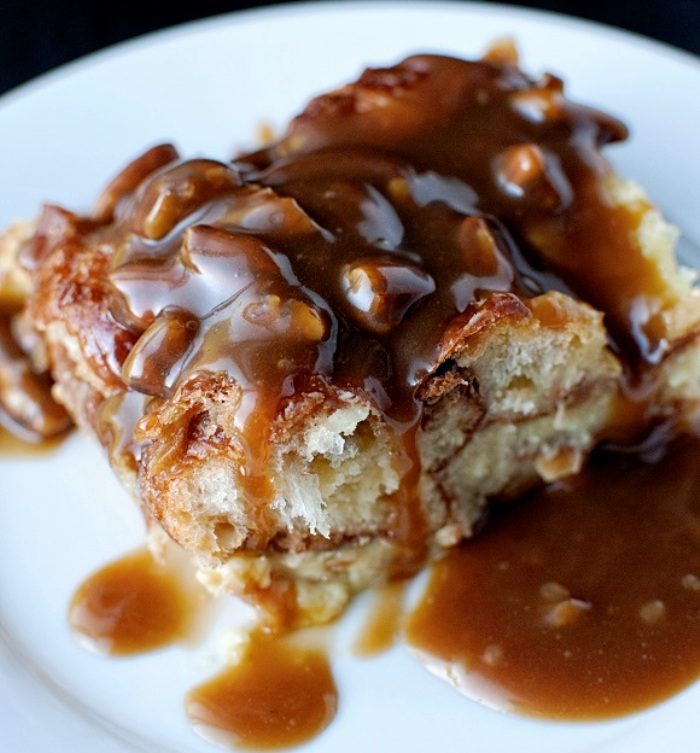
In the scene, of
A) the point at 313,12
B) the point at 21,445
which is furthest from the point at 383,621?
the point at 313,12

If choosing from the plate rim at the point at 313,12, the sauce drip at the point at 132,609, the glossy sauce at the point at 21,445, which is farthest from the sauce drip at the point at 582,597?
the plate rim at the point at 313,12

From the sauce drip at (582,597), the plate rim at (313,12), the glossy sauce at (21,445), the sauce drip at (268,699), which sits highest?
the plate rim at (313,12)

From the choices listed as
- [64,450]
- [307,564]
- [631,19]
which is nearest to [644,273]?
[307,564]

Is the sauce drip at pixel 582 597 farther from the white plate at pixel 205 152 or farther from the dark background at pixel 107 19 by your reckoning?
the dark background at pixel 107 19

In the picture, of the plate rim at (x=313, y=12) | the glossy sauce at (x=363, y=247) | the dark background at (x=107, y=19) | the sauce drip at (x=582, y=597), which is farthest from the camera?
the dark background at (x=107, y=19)

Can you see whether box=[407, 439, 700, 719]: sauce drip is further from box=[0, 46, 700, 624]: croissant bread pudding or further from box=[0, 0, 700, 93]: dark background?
box=[0, 0, 700, 93]: dark background

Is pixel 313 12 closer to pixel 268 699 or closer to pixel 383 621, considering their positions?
pixel 383 621
